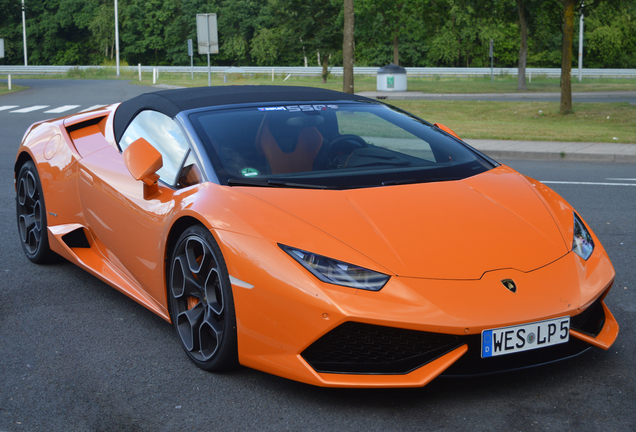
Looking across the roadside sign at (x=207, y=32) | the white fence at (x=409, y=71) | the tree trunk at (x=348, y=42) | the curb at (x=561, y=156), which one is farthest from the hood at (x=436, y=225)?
the white fence at (x=409, y=71)

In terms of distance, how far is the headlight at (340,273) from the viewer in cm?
259

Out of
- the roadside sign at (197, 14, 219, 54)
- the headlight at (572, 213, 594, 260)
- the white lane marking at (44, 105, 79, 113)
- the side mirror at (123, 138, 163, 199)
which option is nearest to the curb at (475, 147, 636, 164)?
the headlight at (572, 213, 594, 260)

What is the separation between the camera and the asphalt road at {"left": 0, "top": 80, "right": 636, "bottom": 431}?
2.61m

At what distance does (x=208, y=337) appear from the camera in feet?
10.2

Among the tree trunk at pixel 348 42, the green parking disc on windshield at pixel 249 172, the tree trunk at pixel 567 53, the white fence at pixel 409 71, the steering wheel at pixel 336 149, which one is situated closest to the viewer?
the green parking disc on windshield at pixel 249 172

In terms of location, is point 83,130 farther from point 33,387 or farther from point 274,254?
point 274,254

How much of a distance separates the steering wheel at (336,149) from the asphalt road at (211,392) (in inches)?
44.8

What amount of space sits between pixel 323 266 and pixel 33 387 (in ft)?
4.60

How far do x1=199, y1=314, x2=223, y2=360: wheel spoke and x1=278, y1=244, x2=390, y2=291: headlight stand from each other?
0.57 meters

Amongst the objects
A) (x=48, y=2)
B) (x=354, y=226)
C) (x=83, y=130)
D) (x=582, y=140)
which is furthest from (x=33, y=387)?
(x=48, y=2)

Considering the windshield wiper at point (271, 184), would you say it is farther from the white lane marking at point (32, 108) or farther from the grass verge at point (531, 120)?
the white lane marking at point (32, 108)

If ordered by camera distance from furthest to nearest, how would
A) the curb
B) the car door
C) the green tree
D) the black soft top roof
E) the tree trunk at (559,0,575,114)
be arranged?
1. the green tree
2. the tree trunk at (559,0,575,114)
3. the curb
4. the black soft top roof
5. the car door

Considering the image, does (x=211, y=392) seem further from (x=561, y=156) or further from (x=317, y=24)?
(x=317, y=24)

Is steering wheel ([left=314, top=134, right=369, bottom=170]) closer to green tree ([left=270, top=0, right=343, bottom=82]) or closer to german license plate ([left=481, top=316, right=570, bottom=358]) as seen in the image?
german license plate ([left=481, top=316, right=570, bottom=358])
